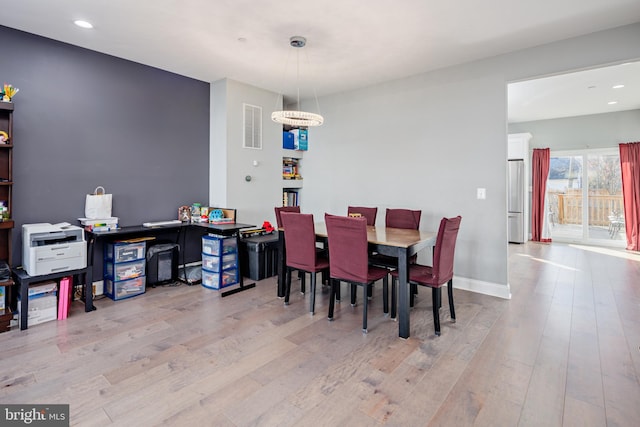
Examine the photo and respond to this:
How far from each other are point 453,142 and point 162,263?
3.79 metres

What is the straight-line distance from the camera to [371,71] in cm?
416

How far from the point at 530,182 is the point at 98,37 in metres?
8.29

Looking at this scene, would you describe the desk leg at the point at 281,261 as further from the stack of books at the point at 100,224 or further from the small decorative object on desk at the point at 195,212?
the stack of books at the point at 100,224

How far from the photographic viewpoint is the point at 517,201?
23.5 feet

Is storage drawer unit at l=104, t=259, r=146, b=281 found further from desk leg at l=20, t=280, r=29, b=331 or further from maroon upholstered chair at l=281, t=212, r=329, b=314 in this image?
maroon upholstered chair at l=281, t=212, r=329, b=314

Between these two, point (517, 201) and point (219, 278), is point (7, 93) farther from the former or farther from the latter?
point (517, 201)

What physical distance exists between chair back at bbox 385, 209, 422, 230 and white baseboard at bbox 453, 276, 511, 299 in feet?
2.94

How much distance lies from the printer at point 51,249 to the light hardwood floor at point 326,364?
50 centimetres

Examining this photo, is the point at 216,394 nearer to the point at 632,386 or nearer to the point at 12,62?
the point at 632,386

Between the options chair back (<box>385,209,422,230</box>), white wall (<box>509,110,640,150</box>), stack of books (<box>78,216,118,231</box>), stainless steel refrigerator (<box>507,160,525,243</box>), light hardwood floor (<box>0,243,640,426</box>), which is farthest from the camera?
stainless steel refrigerator (<box>507,160,525,243</box>)

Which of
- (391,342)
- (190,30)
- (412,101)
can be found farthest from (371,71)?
(391,342)

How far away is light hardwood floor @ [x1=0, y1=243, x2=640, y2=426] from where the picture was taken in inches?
69.6

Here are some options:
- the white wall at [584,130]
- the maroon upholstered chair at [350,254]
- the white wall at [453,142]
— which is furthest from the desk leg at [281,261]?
the white wall at [584,130]

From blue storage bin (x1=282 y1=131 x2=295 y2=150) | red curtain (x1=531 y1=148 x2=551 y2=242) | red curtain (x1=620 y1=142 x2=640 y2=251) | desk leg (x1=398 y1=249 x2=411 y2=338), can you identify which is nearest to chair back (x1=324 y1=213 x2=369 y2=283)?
desk leg (x1=398 y1=249 x2=411 y2=338)
